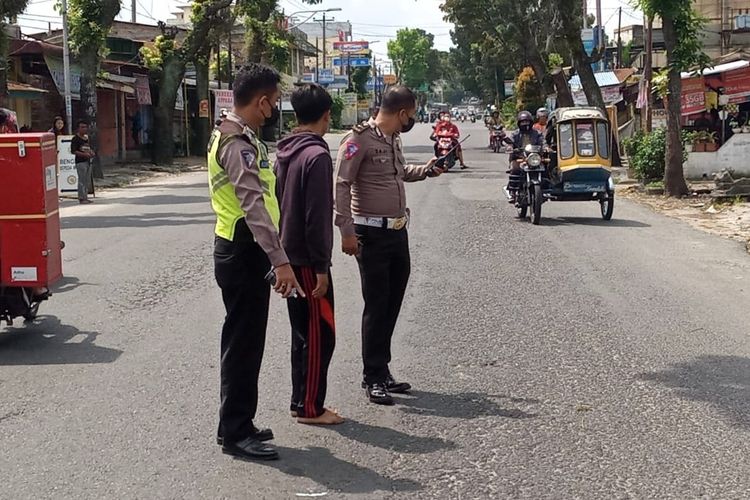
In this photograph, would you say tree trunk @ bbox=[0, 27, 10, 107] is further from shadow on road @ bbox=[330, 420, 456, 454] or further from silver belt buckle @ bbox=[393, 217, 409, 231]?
shadow on road @ bbox=[330, 420, 456, 454]

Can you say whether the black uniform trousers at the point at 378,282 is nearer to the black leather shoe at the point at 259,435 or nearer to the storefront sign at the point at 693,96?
the black leather shoe at the point at 259,435

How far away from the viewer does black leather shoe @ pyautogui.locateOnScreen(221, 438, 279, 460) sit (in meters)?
5.00

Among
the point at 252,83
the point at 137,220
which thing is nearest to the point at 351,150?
the point at 252,83

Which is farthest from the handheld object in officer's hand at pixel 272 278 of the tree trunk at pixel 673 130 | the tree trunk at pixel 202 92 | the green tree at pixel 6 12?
the tree trunk at pixel 202 92

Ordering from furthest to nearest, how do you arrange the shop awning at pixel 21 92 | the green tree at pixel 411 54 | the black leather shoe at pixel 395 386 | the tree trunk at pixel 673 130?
the green tree at pixel 411 54 → the shop awning at pixel 21 92 → the tree trunk at pixel 673 130 → the black leather shoe at pixel 395 386

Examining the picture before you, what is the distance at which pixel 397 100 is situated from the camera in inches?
237

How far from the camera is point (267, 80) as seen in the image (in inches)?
193

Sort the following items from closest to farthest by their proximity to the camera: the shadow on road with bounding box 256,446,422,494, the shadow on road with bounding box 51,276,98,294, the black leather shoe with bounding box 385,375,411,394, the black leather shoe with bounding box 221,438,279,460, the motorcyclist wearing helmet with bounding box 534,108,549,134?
1. the shadow on road with bounding box 256,446,422,494
2. the black leather shoe with bounding box 221,438,279,460
3. the black leather shoe with bounding box 385,375,411,394
4. the shadow on road with bounding box 51,276,98,294
5. the motorcyclist wearing helmet with bounding box 534,108,549,134

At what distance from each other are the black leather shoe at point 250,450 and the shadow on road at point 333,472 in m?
0.04

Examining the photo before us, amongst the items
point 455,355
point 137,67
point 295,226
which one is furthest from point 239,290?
point 137,67

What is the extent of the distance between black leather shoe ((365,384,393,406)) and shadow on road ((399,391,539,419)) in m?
0.11

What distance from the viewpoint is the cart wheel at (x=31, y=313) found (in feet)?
26.6

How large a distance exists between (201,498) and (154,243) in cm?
920

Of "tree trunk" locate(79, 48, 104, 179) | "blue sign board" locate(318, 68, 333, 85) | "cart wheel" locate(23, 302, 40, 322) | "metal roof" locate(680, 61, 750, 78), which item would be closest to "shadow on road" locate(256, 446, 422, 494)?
"cart wheel" locate(23, 302, 40, 322)
